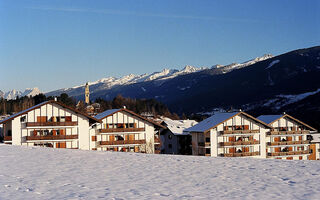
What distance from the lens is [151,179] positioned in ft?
62.1

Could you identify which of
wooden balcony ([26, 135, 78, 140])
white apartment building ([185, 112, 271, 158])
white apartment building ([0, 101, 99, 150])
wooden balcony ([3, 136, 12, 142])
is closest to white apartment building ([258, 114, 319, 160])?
white apartment building ([185, 112, 271, 158])

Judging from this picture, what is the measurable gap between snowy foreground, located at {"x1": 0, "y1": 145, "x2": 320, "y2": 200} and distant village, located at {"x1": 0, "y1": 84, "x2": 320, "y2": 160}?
3176 centimetres

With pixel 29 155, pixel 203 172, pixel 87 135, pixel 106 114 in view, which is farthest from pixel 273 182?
pixel 106 114

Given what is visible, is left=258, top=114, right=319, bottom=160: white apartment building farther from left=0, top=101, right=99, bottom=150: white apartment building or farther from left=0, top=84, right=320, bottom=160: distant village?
left=0, top=101, right=99, bottom=150: white apartment building

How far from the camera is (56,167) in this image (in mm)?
22812

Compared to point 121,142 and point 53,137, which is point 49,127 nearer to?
point 53,137

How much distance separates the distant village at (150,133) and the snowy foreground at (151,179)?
31761 mm

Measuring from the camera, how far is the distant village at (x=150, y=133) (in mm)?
57031

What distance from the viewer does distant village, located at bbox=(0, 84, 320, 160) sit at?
57031 mm

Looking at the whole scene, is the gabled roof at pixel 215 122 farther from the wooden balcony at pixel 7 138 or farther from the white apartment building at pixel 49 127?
the wooden balcony at pixel 7 138

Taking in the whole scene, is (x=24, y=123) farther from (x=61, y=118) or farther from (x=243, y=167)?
(x=243, y=167)

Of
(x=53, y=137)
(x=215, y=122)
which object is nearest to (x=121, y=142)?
(x=53, y=137)

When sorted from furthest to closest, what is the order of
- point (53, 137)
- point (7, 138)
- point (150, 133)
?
point (150, 133) → point (53, 137) → point (7, 138)

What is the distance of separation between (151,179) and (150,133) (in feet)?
154
